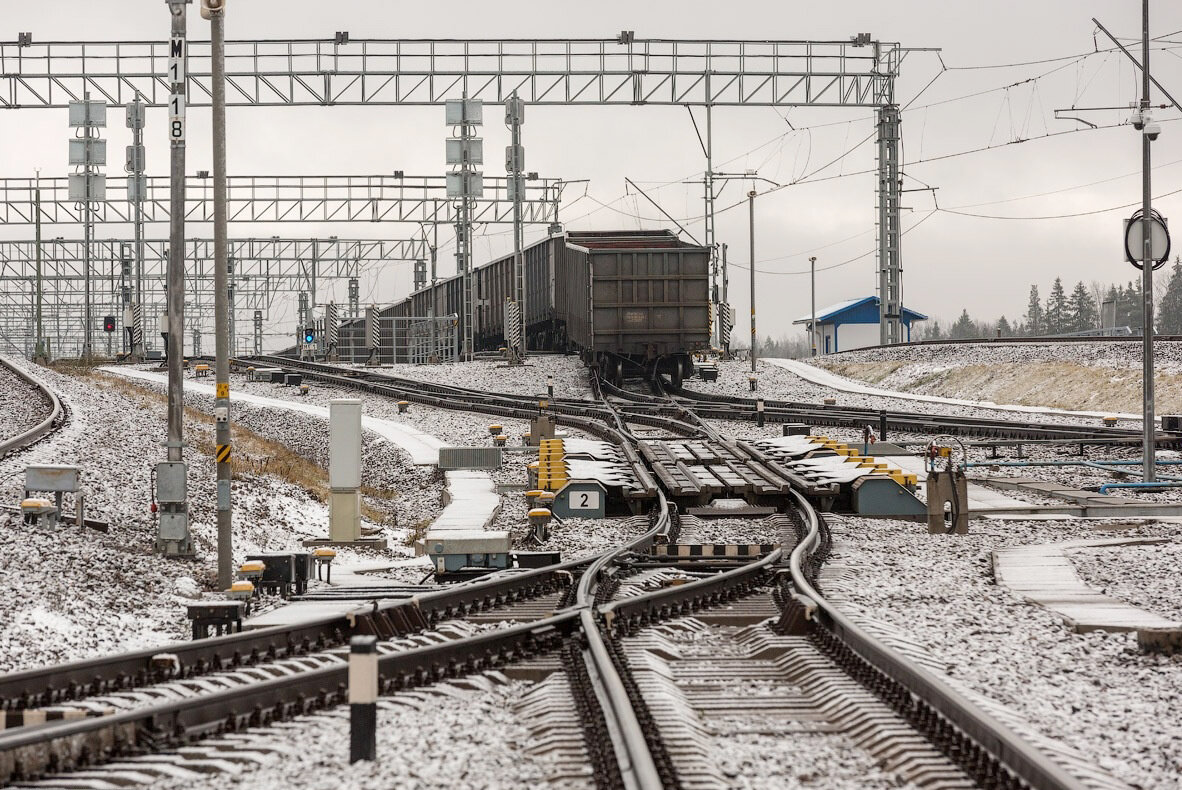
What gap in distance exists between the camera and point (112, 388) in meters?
35.6

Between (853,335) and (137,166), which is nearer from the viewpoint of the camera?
(137,166)

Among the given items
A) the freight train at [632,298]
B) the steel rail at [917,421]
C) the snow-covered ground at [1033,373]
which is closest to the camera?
the steel rail at [917,421]

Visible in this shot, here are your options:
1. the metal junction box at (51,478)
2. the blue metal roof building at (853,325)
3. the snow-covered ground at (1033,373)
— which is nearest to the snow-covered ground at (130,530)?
the metal junction box at (51,478)

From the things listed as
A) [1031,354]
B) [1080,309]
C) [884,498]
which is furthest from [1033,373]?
[1080,309]

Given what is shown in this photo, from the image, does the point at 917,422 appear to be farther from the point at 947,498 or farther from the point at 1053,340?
the point at 1053,340

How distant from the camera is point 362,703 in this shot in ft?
19.8

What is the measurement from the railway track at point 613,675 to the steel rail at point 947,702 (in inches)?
0.5

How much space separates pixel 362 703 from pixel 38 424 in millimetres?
19626

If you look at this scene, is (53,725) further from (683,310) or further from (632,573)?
(683,310)

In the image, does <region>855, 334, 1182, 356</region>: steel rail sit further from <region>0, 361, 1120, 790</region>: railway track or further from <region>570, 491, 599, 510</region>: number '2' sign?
<region>0, 361, 1120, 790</region>: railway track

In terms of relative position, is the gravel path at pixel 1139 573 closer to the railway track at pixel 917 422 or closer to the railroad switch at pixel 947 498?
the railroad switch at pixel 947 498

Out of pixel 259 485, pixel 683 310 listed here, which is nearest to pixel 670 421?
pixel 683 310

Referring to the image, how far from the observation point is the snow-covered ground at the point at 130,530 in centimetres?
987

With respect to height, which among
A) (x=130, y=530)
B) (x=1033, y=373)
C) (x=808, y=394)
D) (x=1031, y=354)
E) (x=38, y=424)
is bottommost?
(x=130, y=530)
